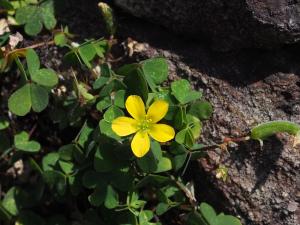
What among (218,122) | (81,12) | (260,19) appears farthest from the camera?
(81,12)

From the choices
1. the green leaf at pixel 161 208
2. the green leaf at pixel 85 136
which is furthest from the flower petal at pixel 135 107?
the green leaf at pixel 161 208

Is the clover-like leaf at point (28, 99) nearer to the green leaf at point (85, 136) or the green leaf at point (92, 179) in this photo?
the green leaf at point (85, 136)

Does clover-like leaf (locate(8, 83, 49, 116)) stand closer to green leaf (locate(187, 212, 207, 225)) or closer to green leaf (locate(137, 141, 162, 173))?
green leaf (locate(137, 141, 162, 173))

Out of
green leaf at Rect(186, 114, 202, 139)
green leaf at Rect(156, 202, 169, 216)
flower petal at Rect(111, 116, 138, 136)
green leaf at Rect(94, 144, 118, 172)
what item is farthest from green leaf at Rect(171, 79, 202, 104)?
green leaf at Rect(156, 202, 169, 216)

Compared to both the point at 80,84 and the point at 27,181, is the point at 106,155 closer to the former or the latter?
the point at 80,84

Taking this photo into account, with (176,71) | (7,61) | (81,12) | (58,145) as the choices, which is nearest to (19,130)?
(58,145)

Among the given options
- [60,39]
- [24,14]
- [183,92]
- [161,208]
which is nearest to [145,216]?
[161,208]

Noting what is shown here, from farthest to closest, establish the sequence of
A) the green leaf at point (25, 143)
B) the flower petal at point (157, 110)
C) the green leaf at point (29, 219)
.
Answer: the green leaf at point (29, 219) < the green leaf at point (25, 143) < the flower petal at point (157, 110)

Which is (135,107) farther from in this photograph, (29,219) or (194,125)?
(29,219)
